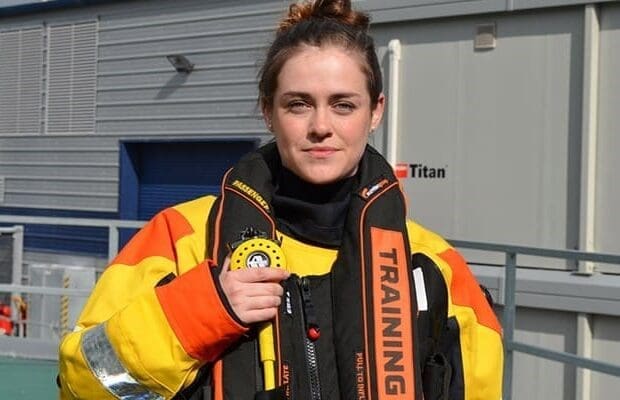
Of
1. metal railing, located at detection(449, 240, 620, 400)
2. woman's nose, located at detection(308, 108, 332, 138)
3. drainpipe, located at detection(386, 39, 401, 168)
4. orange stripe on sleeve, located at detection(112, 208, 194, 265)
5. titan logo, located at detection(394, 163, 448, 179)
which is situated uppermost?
drainpipe, located at detection(386, 39, 401, 168)

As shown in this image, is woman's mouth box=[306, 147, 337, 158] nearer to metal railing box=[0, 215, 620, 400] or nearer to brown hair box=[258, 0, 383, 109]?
brown hair box=[258, 0, 383, 109]

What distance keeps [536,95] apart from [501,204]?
1.89ft

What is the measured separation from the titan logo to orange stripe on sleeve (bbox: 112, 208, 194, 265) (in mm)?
3732

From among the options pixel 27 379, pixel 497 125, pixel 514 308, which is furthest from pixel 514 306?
pixel 27 379

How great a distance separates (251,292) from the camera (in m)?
1.49

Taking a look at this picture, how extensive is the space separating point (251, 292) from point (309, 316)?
0.13 metres

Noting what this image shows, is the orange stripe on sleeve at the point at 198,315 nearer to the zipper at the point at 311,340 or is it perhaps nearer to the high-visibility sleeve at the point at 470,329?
the zipper at the point at 311,340

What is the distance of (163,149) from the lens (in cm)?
934

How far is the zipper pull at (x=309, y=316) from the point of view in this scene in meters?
1.56

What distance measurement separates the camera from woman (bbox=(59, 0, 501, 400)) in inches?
58.5

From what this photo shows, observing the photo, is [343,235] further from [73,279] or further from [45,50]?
[45,50]

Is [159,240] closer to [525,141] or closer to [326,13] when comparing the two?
[326,13]

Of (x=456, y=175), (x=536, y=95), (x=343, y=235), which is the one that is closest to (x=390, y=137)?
(x=456, y=175)

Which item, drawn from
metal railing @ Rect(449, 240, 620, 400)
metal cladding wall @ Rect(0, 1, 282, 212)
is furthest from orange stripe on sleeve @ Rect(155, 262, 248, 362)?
→ metal cladding wall @ Rect(0, 1, 282, 212)
